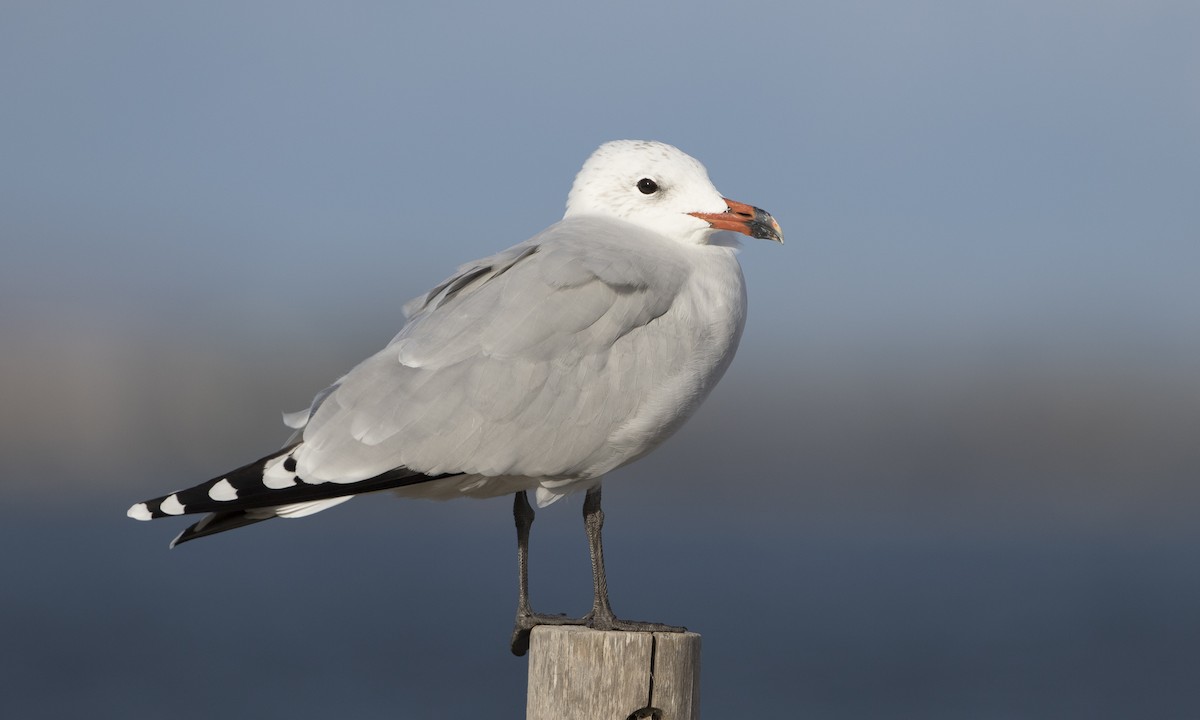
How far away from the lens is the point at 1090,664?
31.5 m

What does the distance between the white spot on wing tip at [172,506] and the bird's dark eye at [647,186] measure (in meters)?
2.23

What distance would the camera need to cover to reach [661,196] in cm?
580

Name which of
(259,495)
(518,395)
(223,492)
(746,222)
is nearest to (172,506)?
(223,492)

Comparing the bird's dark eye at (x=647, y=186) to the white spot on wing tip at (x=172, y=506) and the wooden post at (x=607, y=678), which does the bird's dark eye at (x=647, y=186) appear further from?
the white spot on wing tip at (x=172, y=506)

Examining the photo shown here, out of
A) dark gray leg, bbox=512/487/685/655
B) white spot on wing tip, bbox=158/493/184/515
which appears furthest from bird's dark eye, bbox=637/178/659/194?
white spot on wing tip, bbox=158/493/184/515

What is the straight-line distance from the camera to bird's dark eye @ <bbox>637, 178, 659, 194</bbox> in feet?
19.1

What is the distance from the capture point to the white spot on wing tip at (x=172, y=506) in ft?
15.2

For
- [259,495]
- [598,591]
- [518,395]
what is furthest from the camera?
[598,591]

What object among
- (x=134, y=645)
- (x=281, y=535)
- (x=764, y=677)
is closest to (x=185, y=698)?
(x=134, y=645)

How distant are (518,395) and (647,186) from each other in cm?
130

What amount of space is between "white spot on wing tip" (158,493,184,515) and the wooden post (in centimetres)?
126

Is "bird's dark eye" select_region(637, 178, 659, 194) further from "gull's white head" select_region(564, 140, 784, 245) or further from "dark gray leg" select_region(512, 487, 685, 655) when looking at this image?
"dark gray leg" select_region(512, 487, 685, 655)

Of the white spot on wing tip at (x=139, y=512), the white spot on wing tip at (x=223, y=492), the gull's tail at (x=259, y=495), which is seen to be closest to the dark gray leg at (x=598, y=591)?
the gull's tail at (x=259, y=495)

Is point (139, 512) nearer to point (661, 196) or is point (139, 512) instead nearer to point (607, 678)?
point (607, 678)
